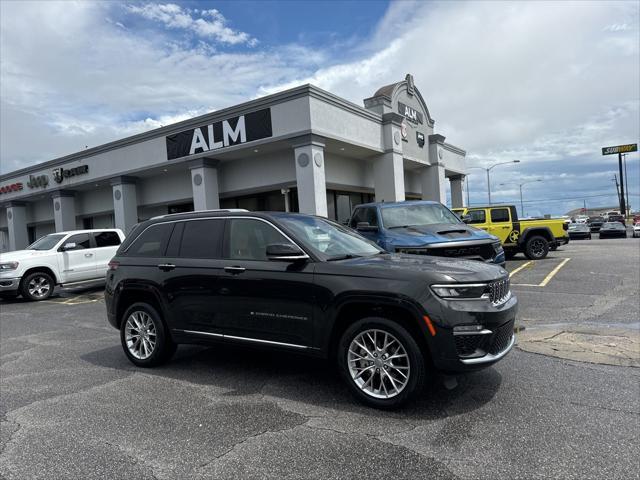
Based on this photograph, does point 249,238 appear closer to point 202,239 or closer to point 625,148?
point 202,239

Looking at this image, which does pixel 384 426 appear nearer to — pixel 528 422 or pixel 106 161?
pixel 528 422

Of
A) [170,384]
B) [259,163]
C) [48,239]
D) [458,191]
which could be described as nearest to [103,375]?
[170,384]

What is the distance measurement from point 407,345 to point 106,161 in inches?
974

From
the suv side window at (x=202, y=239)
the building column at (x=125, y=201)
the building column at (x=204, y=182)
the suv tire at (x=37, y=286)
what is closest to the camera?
the suv side window at (x=202, y=239)

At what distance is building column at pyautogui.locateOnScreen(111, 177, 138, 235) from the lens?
960 inches

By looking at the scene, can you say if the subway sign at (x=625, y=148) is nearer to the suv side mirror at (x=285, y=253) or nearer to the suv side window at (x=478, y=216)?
the suv side window at (x=478, y=216)

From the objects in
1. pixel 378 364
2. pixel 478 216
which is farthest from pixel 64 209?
pixel 378 364

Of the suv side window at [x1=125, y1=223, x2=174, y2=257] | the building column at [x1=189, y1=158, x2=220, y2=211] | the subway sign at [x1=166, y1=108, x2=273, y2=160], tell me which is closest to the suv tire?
the building column at [x1=189, y1=158, x2=220, y2=211]

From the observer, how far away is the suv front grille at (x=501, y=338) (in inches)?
154

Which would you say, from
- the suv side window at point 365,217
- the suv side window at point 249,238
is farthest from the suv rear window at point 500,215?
the suv side window at point 249,238

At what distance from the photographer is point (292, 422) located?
3.82m

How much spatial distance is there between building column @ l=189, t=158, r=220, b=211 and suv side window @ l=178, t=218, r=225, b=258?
51.2 ft

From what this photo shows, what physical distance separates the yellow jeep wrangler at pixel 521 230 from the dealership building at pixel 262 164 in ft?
20.3

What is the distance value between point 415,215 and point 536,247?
8.44 m
